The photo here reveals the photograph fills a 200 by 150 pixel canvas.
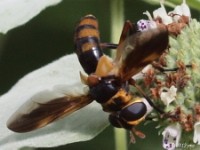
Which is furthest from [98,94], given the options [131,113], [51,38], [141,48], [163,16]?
[51,38]

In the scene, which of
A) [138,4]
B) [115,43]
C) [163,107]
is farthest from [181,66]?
[138,4]

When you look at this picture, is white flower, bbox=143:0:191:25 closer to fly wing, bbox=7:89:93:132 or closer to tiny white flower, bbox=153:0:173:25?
tiny white flower, bbox=153:0:173:25

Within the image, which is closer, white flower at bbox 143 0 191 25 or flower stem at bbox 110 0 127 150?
white flower at bbox 143 0 191 25

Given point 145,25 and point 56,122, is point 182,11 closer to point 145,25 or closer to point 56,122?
point 145,25

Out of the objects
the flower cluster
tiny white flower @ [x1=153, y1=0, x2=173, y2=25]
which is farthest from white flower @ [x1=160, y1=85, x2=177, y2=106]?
tiny white flower @ [x1=153, y1=0, x2=173, y2=25]

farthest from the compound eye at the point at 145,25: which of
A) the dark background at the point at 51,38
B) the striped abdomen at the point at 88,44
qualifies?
the dark background at the point at 51,38

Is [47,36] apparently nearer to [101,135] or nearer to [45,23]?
[45,23]

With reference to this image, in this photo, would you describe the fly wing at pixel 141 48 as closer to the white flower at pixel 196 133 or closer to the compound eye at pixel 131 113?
the compound eye at pixel 131 113
